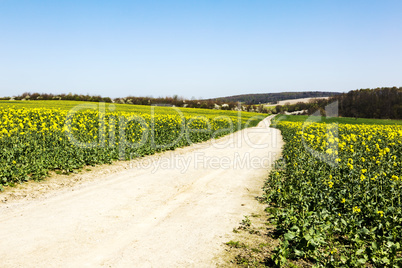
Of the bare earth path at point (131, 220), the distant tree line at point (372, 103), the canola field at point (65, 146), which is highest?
the distant tree line at point (372, 103)

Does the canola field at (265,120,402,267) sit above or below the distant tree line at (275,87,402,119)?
below

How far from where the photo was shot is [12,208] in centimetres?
730

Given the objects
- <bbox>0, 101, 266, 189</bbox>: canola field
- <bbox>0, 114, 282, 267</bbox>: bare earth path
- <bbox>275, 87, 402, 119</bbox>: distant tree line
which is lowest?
<bbox>0, 114, 282, 267</bbox>: bare earth path

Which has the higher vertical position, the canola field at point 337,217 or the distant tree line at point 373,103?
the distant tree line at point 373,103

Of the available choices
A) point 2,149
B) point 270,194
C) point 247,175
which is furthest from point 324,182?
point 2,149

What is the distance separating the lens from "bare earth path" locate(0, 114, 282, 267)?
4.92m

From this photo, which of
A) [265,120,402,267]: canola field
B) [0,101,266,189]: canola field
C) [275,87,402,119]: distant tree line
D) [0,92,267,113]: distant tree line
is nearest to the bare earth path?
[265,120,402,267]: canola field

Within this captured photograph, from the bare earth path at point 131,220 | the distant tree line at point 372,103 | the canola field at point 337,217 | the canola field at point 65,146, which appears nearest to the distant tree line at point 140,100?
the distant tree line at point 372,103

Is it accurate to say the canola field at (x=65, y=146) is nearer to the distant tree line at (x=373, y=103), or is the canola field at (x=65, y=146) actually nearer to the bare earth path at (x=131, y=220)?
the bare earth path at (x=131, y=220)

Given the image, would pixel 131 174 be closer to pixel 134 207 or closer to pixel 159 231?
pixel 134 207

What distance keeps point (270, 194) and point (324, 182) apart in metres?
1.61

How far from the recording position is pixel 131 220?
666cm

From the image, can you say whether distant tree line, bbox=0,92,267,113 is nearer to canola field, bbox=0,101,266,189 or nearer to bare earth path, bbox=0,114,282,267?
canola field, bbox=0,101,266,189

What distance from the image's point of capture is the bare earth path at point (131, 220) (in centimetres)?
492
